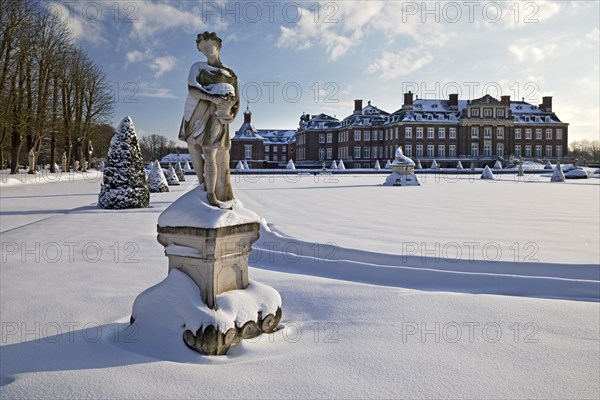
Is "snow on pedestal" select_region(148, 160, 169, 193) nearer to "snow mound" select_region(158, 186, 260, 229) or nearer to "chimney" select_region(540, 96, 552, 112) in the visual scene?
"snow mound" select_region(158, 186, 260, 229)

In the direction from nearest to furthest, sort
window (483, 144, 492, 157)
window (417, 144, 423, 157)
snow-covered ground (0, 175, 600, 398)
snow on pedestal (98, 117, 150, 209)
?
snow-covered ground (0, 175, 600, 398), snow on pedestal (98, 117, 150, 209), window (417, 144, 423, 157), window (483, 144, 492, 157)

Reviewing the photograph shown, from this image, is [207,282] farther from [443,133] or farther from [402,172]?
[443,133]

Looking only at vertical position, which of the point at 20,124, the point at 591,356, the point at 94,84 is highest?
the point at 94,84

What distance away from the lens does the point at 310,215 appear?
11.7m

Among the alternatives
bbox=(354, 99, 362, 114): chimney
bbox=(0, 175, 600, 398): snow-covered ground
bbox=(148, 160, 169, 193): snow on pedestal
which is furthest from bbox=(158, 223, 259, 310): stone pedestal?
bbox=(354, 99, 362, 114): chimney

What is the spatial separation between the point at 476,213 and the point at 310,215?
458 cm

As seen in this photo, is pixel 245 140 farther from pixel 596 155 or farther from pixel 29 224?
pixel 596 155

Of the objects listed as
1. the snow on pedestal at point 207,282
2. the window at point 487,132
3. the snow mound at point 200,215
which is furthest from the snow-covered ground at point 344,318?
the window at point 487,132

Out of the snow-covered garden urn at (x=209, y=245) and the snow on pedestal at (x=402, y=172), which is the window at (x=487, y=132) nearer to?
the snow on pedestal at (x=402, y=172)

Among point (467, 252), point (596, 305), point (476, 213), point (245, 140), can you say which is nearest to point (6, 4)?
point (476, 213)

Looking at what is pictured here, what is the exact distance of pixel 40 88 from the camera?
32.8 meters

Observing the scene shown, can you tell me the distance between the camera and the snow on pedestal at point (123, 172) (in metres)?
13.6

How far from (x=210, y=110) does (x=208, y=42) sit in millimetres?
592

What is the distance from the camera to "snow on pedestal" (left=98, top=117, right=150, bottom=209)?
1360cm
